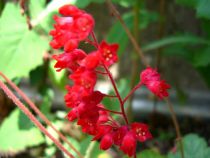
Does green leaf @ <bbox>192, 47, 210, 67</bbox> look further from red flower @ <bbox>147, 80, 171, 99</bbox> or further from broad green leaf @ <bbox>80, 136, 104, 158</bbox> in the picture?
red flower @ <bbox>147, 80, 171, 99</bbox>

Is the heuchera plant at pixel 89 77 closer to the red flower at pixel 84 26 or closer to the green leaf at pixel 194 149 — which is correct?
the red flower at pixel 84 26

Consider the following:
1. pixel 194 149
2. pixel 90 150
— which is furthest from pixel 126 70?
pixel 194 149

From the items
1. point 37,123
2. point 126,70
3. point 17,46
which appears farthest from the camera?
point 126,70

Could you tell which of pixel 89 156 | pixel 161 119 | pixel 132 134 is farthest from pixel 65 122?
pixel 132 134

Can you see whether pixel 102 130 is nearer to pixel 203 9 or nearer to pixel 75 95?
pixel 75 95

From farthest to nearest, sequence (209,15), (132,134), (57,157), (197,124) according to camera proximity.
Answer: (197,124), (57,157), (209,15), (132,134)

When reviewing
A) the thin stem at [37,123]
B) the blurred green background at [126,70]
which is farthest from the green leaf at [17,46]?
the thin stem at [37,123]

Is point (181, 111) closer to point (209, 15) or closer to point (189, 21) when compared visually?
point (189, 21)
